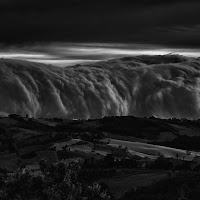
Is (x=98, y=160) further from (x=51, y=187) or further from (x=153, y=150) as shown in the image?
(x=51, y=187)

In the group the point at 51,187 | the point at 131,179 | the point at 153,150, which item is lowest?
the point at 153,150

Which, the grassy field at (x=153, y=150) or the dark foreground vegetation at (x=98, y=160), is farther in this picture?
the grassy field at (x=153, y=150)

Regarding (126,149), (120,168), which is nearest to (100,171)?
(120,168)

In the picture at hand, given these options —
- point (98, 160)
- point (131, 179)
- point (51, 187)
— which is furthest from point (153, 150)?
point (51, 187)

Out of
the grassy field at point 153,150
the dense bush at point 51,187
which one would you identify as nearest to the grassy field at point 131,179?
the grassy field at point 153,150

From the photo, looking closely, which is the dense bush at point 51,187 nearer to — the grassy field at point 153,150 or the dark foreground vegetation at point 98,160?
the dark foreground vegetation at point 98,160

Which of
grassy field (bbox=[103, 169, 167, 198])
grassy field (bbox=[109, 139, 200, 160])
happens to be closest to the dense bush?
grassy field (bbox=[103, 169, 167, 198])

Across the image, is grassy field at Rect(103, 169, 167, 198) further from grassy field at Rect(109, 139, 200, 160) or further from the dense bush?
the dense bush

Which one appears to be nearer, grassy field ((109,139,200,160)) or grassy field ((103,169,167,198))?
grassy field ((103,169,167,198))

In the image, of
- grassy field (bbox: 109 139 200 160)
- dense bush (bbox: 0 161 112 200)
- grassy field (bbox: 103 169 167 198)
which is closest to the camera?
dense bush (bbox: 0 161 112 200)

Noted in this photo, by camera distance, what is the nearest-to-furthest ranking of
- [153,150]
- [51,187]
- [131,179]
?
[51,187], [131,179], [153,150]

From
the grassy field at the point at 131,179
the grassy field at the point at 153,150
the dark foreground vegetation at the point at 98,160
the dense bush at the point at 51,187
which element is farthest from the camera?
the grassy field at the point at 153,150
